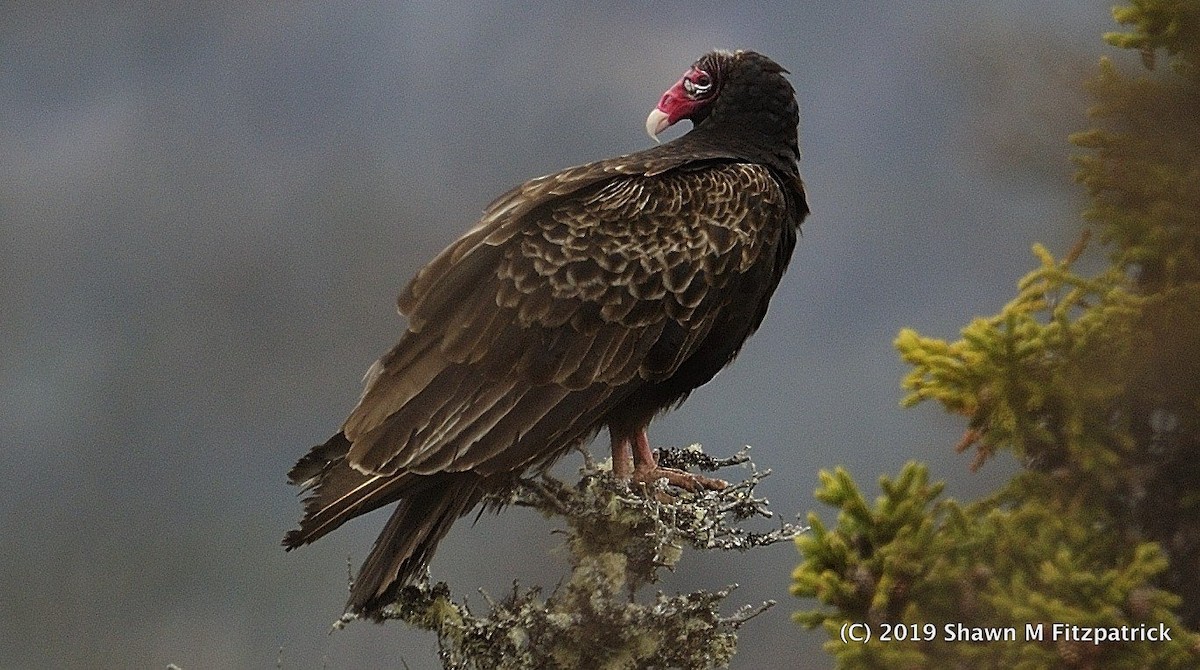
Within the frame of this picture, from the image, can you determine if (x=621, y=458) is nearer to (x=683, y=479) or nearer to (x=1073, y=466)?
(x=683, y=479)

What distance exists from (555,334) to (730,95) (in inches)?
57.9

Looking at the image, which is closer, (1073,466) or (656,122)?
(1073,466)

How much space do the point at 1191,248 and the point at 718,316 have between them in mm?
2043

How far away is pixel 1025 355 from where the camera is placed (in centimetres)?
359

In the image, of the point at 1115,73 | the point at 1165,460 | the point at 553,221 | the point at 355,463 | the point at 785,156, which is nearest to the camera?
the point at 1165,460

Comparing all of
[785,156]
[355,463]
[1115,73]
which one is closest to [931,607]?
[1115,73]

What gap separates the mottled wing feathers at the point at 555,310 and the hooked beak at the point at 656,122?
18.7 inches

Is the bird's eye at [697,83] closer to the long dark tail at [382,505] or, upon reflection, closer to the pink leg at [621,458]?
the pink leg at [621,458]

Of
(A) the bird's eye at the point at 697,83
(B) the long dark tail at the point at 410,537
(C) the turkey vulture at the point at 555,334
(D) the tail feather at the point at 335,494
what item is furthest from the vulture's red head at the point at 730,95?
(D) the tail feather at the point at 335,494

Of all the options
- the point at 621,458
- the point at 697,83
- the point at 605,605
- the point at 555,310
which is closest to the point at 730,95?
the point at 697,83

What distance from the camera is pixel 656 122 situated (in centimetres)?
582

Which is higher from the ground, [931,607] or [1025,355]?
[1025,355]

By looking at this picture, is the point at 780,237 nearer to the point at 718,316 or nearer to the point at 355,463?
the point at 718,316

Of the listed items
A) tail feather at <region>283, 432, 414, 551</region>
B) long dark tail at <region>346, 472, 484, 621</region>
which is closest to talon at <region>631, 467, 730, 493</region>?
long dark tail at <region>346, 472, 484, 621</region>
